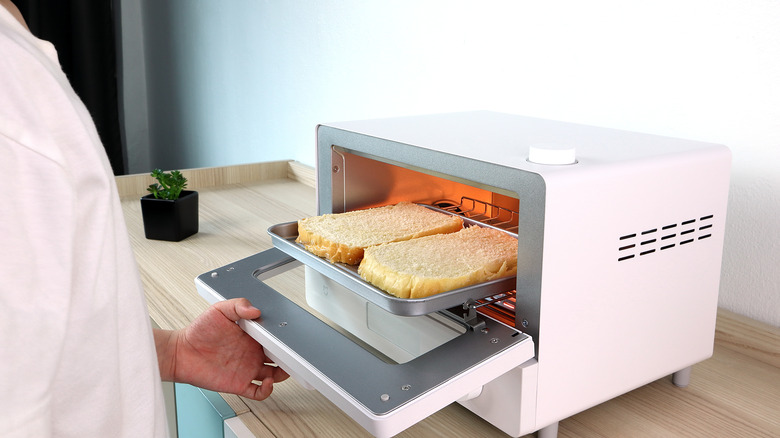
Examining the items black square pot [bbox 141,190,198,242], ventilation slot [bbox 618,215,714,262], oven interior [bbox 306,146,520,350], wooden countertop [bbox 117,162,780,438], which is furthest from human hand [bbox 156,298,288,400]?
black square pot [bbox 141,190,198,242]

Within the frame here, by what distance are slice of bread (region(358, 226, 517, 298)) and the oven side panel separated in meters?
0.09

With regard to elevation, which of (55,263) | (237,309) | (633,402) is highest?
(55,263)

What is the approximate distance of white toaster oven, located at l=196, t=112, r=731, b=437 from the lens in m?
0.55

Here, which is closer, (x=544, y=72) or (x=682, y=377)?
(x=682, y=377)

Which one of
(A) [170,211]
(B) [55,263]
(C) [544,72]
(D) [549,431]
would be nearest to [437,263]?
(D) [549,431]

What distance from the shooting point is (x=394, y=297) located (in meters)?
0.62

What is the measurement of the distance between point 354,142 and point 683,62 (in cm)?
44

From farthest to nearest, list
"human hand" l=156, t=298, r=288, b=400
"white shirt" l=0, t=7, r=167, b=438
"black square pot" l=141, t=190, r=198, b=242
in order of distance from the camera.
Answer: "black square pot" l=141, t=190, r=198, b=242 → "human hand" l=156, t=298, r=288, b=400 → "white shirt" l=0, t=7, r=167, b=438

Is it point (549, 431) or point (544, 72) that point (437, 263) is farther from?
point (544, 72)

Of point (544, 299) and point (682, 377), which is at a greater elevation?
point (544, 299)

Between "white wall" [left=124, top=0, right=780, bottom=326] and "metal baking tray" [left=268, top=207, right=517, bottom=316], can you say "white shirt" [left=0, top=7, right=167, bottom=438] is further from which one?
"white wall" [left=124, top=0, right=780, bottom=326]

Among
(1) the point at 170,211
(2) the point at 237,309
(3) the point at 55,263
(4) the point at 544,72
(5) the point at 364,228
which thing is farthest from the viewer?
(1) the point at 170,211

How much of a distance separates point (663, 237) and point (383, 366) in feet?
0.97

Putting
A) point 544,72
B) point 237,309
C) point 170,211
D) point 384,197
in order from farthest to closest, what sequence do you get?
point 170,211
point 544,72
point 384,197
point 237,309
